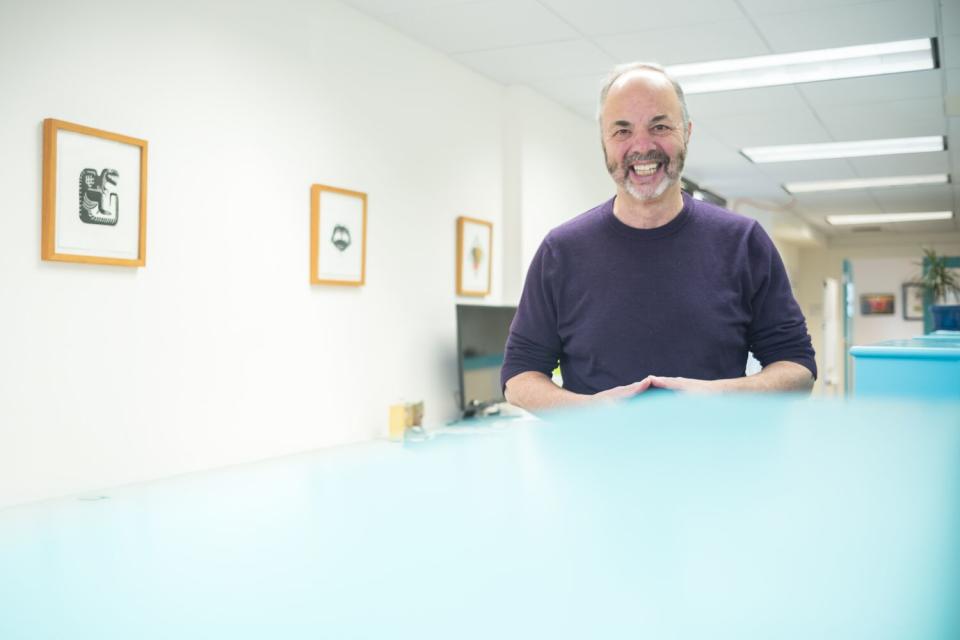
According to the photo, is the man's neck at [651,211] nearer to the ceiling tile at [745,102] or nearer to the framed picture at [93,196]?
the framed picture at [93,196]

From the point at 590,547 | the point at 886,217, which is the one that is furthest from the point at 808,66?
the point at 886,217

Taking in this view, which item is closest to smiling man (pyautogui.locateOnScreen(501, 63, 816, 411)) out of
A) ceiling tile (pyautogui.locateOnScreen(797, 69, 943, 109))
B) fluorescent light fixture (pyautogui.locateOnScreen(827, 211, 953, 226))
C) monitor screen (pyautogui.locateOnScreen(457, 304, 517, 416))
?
monitor screen (pyautogui.locateOnScreen(457, 304, 517, 416))

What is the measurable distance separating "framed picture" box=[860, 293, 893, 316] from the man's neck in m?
13.7

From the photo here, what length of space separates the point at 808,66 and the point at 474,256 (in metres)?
2.05

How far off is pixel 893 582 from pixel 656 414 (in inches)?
1.7

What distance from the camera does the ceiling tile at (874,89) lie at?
456 centimetres

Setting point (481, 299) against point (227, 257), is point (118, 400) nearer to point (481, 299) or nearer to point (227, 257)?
point (227, 257)

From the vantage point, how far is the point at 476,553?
5.0 inches

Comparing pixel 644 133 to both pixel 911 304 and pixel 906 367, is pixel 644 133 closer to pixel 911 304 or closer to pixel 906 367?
pixel 906 367

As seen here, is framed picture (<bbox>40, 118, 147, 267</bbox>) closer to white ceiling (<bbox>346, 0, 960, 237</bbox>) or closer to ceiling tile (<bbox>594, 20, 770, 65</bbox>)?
white ceiling (<bbox>346, 0, 960, 237</bbox>)

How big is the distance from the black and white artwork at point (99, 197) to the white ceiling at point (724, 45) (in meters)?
1.47

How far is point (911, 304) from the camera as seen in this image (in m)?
13.1

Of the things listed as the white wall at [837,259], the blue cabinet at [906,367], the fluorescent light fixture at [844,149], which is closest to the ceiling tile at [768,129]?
the fluorescent light fixture at [844,149]

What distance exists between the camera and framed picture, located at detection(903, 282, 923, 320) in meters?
13.0
